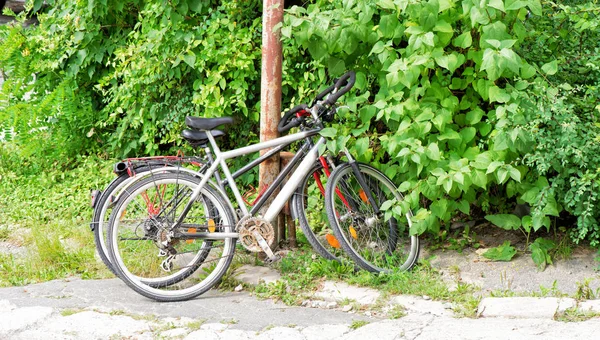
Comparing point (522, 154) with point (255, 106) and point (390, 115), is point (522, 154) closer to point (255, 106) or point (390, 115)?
point (390, 115)

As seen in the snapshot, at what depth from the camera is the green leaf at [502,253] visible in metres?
5.68

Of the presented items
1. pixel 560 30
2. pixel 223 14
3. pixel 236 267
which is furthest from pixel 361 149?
pixel 223 14

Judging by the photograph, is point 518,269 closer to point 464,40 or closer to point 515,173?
point 515,173

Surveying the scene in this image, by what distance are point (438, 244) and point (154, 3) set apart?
3208mm

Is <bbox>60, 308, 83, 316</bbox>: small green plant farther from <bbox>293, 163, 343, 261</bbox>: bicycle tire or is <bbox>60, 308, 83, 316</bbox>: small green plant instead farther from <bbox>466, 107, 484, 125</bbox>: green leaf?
<bbox>466, 107, 484, 125</bbox>: green leaf

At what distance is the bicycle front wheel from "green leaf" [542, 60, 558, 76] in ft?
4.40

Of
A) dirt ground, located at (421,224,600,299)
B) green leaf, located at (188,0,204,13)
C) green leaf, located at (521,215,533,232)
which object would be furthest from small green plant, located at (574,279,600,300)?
green leaf, located at (188,0,204,13)

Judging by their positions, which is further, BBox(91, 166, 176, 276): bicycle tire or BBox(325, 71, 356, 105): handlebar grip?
BBox(325, 71, 356, 105): handlebar grip

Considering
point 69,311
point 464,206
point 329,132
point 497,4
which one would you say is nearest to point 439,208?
point 464,206

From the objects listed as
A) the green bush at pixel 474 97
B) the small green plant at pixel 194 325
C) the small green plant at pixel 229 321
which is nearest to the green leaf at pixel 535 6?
the green bush at pixel 474 97

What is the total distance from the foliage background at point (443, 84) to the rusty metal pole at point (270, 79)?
0.54 ft

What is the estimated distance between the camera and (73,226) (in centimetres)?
732

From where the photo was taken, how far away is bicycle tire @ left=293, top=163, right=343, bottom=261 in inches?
223

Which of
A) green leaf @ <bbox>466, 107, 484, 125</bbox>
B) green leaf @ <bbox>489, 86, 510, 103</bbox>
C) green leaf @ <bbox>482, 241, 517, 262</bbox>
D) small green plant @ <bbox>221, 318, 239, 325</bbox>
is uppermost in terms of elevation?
green leaf @ <bbox>489, 86, 510, 103</bbox>
